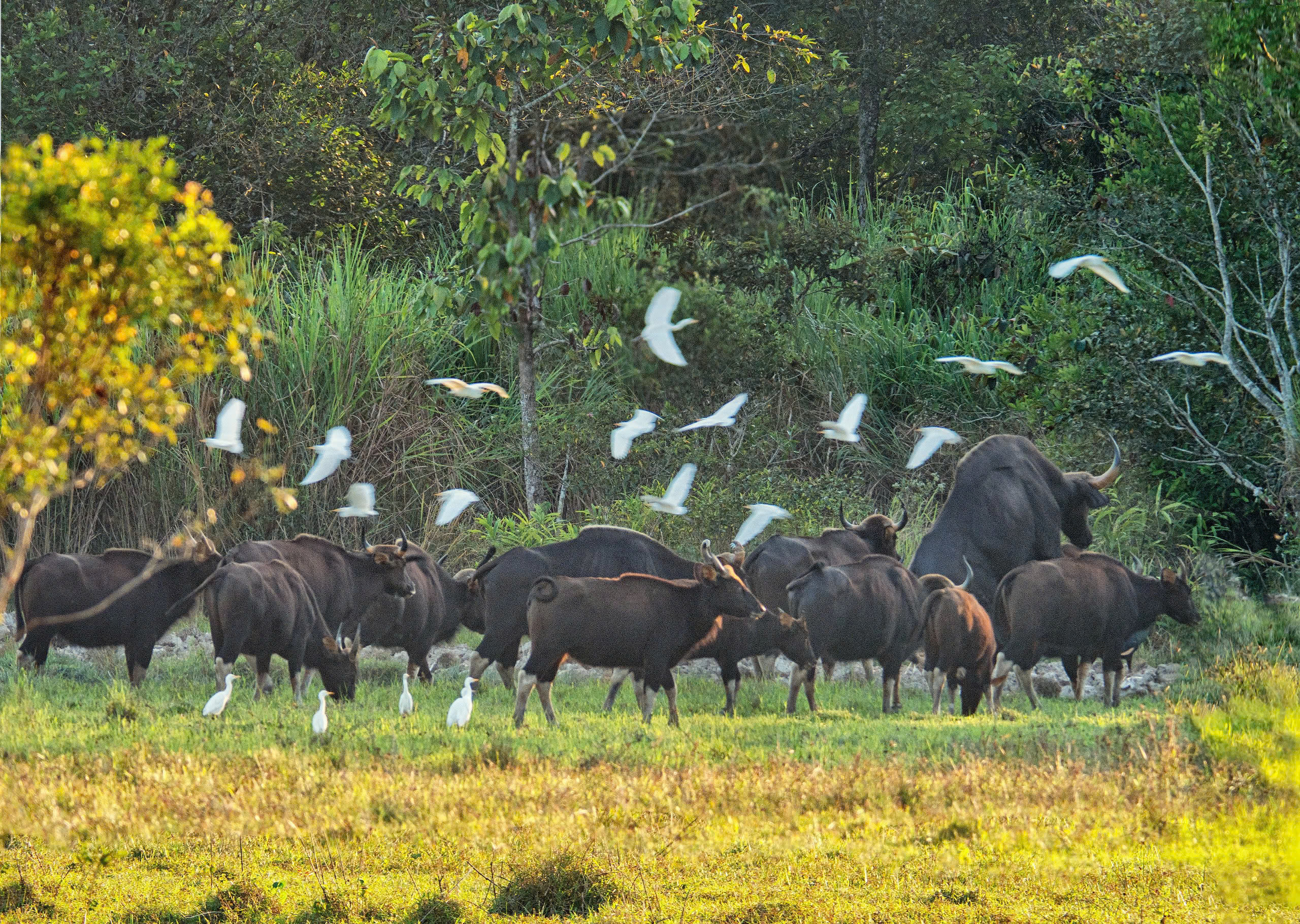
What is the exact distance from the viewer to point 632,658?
12.0 meters

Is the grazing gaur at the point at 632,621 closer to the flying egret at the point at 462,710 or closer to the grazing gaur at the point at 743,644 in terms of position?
the grazing gaur at the point at 743,644

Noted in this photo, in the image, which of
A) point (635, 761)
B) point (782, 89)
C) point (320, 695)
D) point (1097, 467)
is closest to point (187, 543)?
point (320, 695)

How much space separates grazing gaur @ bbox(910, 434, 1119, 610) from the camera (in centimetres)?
1473

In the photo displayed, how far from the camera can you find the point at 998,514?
14.9 metres

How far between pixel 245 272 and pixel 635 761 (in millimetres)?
12386

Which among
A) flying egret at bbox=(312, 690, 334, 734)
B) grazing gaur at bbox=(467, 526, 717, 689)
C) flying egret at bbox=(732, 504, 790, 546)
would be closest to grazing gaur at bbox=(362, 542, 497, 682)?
grazing gaur at bbox=(467, 526, 717, 689)

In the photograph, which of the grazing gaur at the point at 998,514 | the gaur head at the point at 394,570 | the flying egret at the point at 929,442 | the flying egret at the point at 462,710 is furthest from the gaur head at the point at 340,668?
the grazing gaur at the point at 998,514

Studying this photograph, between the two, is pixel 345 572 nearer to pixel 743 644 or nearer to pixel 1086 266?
pixel 743 644

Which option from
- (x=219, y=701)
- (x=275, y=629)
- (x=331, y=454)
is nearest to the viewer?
(x=331, y=454)

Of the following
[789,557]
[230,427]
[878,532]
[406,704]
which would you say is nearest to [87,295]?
[230,427]

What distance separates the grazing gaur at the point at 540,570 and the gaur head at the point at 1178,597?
408cm

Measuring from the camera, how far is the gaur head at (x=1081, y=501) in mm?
15602

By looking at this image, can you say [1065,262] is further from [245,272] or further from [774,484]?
[245,272]

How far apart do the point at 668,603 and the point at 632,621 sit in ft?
1.32
